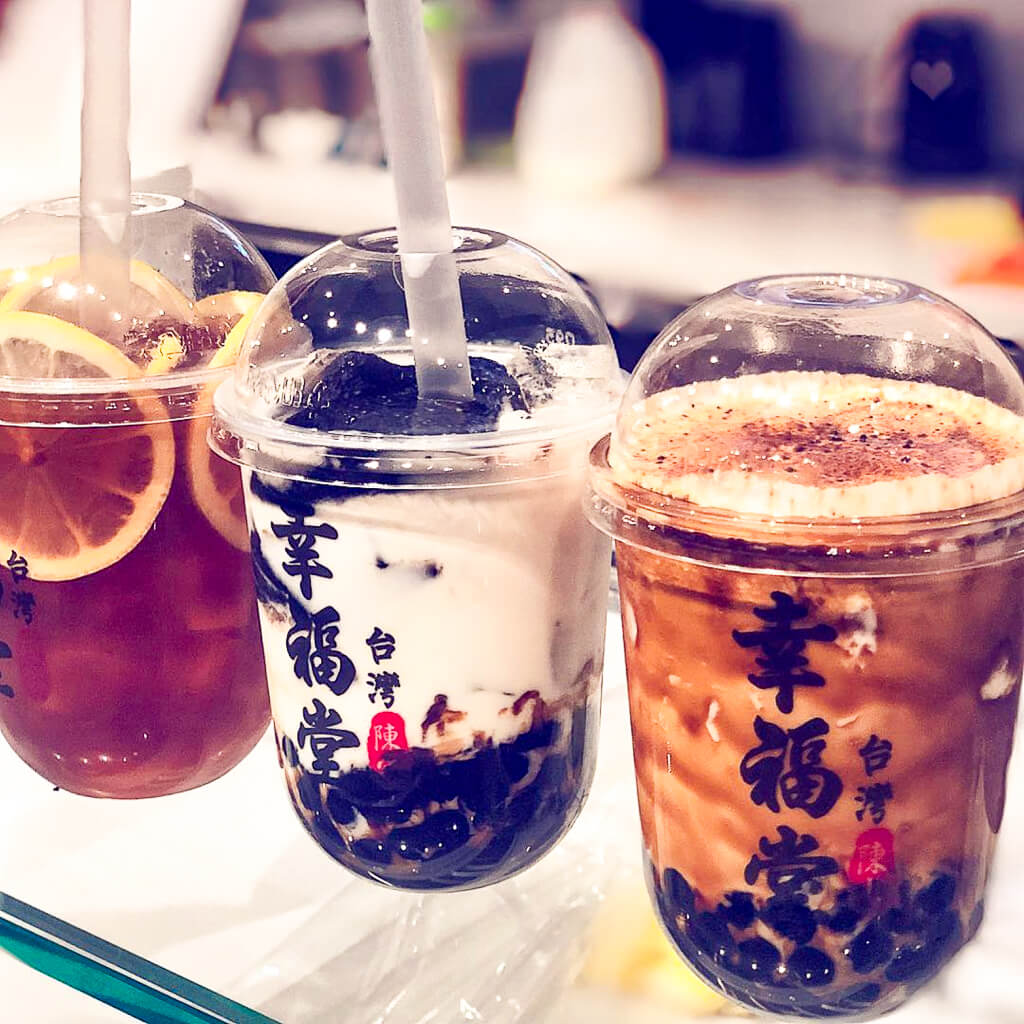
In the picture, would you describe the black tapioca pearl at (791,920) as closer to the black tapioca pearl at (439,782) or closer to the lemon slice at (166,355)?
the black tapioca pearl at (439,782)

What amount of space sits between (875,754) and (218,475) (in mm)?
545

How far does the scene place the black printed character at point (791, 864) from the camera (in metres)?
0.76

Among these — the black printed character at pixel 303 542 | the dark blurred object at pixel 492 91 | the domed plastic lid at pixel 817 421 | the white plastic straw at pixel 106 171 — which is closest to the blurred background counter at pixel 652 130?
the dark blurred object at pixel 492 91

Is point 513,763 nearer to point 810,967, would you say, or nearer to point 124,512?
point 810,967

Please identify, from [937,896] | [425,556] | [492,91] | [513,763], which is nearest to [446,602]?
[425,556]

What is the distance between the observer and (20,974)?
130 centimetres

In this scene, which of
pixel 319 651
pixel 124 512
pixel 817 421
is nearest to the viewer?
pixel 817 421

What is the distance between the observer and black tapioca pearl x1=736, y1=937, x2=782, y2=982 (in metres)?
0.80

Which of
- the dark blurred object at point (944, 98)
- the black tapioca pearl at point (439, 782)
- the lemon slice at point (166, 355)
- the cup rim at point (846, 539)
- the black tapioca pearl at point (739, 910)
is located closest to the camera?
the cup rim at point (846, 539)

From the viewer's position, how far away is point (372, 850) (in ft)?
3.11

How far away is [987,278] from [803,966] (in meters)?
0.74

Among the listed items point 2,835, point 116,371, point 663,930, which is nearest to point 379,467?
point 116,371

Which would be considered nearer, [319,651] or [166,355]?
[319,651]

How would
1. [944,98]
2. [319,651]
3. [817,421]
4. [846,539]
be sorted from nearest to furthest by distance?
[846,539], [817,421], [319,651], [944,98]
